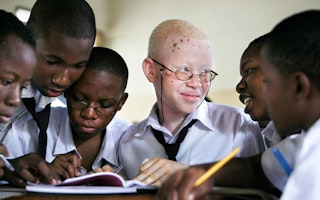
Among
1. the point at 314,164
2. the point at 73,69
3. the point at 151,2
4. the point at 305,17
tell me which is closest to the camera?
the point at 314,164

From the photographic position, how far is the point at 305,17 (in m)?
0.87

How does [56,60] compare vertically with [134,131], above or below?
above

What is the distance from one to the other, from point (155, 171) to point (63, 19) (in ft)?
2.14

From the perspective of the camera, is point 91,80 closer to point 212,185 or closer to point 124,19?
point 212,185

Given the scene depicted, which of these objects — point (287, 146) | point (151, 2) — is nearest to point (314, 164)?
point (287, 146)

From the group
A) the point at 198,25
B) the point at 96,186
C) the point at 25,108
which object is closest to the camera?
the point at 96,186

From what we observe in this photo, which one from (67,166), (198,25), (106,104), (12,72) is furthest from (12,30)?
(198,25)

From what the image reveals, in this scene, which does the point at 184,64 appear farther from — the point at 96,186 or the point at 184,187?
the point at 184,187

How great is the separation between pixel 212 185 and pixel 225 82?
324 centimetres

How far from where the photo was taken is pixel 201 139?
1.59 m

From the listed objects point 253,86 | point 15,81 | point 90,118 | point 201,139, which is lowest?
point 201,139

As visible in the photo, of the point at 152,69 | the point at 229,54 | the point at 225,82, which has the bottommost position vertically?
the point at 225,82

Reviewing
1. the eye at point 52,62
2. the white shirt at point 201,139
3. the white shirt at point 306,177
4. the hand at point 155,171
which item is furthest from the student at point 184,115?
the white shirt at point 306,177

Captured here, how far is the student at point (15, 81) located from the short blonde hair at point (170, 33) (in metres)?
0.56
